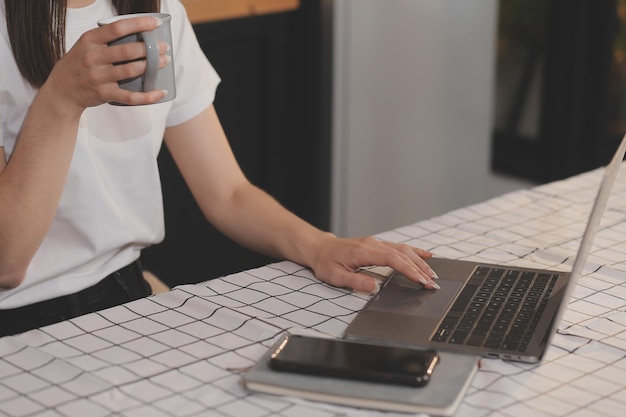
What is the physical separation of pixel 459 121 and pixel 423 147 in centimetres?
16

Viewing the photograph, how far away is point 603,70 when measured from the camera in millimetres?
3314

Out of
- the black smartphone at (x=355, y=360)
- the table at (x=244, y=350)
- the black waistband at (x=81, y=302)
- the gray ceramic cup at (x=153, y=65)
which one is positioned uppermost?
the gray ceramic cup at (x=153, y=65)

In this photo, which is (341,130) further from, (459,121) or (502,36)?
(502,36)

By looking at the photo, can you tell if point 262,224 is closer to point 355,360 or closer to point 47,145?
point 47,145

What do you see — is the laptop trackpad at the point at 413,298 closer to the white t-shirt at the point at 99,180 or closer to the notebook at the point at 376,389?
the notebook at the point at 376,389

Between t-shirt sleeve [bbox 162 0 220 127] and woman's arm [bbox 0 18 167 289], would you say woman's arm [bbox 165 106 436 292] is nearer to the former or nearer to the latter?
t-shirt sleeve [bbox 162 0 220 127]

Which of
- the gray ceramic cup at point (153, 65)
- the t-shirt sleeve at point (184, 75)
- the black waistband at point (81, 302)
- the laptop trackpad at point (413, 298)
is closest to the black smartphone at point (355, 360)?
the laptop trackpad at point (413, 298)

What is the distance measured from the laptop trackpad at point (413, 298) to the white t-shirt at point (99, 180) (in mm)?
486

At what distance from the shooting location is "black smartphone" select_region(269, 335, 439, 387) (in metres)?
0.95

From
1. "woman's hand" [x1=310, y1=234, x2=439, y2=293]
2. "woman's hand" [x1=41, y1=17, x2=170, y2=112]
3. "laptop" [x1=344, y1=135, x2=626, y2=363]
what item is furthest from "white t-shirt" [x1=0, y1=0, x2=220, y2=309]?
"laptop" [x1=344, y1=135, x2=626, y2=363]

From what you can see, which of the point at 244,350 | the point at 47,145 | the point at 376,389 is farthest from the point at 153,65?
the point at 376,389

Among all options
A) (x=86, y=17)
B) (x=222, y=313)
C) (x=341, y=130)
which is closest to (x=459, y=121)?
(x=341, y=130)

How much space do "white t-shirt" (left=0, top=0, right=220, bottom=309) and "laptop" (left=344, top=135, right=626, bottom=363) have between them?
19.0 inches

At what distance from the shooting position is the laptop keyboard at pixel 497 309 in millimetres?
1089
